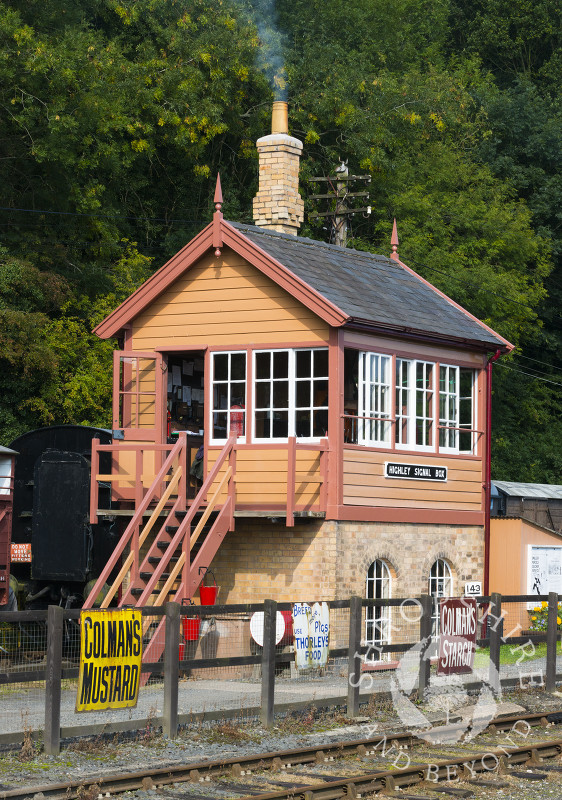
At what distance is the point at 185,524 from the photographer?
16797mm

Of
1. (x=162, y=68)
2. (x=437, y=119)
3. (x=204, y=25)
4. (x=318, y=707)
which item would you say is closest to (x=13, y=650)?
(x=318, y=707)

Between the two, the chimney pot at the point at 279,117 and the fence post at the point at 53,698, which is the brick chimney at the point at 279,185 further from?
the fence post at the point at 53,698

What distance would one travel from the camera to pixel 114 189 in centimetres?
3700

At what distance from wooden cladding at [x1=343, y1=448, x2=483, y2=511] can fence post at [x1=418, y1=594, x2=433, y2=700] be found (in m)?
3.73

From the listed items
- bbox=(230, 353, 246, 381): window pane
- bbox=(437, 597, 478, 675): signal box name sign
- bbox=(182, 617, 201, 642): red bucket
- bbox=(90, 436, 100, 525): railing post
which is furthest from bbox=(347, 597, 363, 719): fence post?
bbox=(230, 353, 246, 381): window pane

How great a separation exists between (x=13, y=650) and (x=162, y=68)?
22.4 metres

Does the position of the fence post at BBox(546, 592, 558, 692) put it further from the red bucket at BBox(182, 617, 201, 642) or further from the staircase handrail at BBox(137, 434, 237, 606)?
the staircase handrail at BBox(137, 434, 237, 606)

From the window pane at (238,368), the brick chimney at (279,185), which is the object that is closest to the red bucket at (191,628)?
the window pane at (238,368)

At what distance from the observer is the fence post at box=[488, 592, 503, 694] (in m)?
15.5

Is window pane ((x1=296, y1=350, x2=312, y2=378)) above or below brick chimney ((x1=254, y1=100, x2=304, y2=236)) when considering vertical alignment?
below

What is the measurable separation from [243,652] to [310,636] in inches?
75.1

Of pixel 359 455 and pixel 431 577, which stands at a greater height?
pixel 359 455

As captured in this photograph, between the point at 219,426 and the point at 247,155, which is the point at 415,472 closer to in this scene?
the point at 219,426

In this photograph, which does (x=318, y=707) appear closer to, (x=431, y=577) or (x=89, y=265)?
(x=431, y=577)
